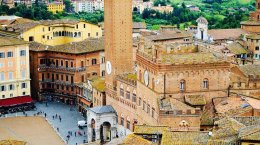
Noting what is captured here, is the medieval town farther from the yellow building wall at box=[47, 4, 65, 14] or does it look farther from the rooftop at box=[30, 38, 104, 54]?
the yellow building wall at box=[47, 4, 65, 14]

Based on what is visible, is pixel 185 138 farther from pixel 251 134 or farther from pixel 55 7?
pixel 55 7

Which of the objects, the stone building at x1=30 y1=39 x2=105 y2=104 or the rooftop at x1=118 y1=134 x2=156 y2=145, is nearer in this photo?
the rooftop at x1=118 y1=134 x2=156 y2=145

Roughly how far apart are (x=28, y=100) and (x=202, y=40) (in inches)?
1361

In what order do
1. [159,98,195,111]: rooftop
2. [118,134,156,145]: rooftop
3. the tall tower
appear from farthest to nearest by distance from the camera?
1. the tall tower
2. [159,98,195,111]: rooftop
3. [118,134,156,145]: rooftop

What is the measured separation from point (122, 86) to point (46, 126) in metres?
12.3

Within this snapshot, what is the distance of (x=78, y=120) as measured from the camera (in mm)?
68250

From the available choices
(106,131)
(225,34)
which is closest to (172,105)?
(106,131)

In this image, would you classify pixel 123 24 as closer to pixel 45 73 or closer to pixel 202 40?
pixel 45 73

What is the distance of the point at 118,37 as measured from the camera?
61.7m

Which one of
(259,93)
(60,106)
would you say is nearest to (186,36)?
(60,106)

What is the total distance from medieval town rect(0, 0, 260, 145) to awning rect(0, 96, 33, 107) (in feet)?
0.43

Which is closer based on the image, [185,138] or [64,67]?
[185,138]

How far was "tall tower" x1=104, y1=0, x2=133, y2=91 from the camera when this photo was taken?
6153 cm

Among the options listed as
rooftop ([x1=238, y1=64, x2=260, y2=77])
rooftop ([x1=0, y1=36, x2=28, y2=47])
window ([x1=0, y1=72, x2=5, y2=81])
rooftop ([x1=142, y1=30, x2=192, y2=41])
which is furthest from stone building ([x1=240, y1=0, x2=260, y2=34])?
window ([x1=0, y1=72, x2=5, y2=81])
